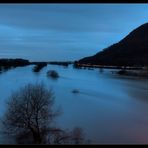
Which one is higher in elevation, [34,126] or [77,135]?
[34,126]

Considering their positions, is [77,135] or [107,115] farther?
[107,115]

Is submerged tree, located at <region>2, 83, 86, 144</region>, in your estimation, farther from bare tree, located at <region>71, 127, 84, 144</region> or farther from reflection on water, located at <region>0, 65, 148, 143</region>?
reflection on water, located at <region>0, 65, 148, 143</region>

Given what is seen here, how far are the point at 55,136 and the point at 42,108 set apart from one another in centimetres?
107

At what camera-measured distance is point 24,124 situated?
17.6 feet

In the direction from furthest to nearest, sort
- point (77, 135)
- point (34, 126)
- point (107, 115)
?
1. point (107, 115)
2. point (77, 135)
3. point (34, 126)

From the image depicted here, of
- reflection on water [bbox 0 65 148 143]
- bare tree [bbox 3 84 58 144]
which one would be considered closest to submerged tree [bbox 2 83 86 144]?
bare tree [bbox 3 84 58 144]

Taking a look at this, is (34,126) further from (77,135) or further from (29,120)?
(77,135)

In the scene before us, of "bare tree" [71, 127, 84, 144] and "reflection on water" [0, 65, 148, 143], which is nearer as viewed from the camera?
"bare tree" [71, 127, 84, 144]

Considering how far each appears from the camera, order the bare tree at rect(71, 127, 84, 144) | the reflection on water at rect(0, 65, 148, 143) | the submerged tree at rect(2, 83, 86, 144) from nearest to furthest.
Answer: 1. the submerged tree at rect(2, 83, 86, 144)
2. the bare tree at rect(71, 127, 84, 144)
3. the reflection on water at rect(0, 65, 148, 143)

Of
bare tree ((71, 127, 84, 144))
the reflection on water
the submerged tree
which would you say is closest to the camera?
the submerged tree

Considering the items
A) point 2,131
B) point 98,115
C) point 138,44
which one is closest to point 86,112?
point 98,115

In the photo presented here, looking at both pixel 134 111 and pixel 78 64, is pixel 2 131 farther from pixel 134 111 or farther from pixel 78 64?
pixel 78 64

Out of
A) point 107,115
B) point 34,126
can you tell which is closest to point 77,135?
point 34,126

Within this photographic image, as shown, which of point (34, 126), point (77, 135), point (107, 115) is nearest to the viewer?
point (34, 126)
